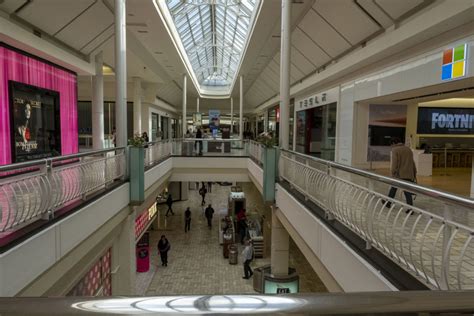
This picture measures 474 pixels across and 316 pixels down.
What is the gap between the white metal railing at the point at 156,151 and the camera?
11.6m

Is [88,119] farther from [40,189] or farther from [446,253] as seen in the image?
[446,253]

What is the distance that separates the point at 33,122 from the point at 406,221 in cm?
1074

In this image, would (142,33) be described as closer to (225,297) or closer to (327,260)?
(327,260)

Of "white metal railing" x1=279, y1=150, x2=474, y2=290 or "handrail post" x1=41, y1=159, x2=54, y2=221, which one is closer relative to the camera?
"white metal railing" x1=279, y1=150, x2=474, y2=290

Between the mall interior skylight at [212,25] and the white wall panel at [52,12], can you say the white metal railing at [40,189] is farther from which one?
the mall interior skylight at [212,25]

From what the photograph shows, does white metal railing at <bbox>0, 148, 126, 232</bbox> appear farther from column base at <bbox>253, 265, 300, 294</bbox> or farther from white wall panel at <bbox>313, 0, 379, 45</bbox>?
white wall panel at <bbox>313, 0, 379, 45</bbox>

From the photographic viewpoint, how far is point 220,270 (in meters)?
15.9

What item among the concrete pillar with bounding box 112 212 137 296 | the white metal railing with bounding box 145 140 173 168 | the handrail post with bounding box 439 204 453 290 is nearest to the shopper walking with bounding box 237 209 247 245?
the white metal railing with bounding box 145 140 173 168

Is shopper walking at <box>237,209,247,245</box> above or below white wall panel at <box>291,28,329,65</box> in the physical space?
below

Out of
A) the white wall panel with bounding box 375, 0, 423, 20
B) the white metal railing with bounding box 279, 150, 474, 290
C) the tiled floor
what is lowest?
the tiled floor

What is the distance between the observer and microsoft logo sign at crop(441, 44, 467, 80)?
663 cm

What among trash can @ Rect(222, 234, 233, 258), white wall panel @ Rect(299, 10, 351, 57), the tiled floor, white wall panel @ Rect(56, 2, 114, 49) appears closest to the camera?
white wall panel @ Rect(56, 2, 114, 49)

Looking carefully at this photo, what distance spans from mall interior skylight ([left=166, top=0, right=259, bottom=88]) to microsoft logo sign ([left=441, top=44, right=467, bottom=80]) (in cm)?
720

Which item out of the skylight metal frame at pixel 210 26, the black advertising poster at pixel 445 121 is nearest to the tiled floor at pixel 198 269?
the black advertising poster at pixel 445 121
